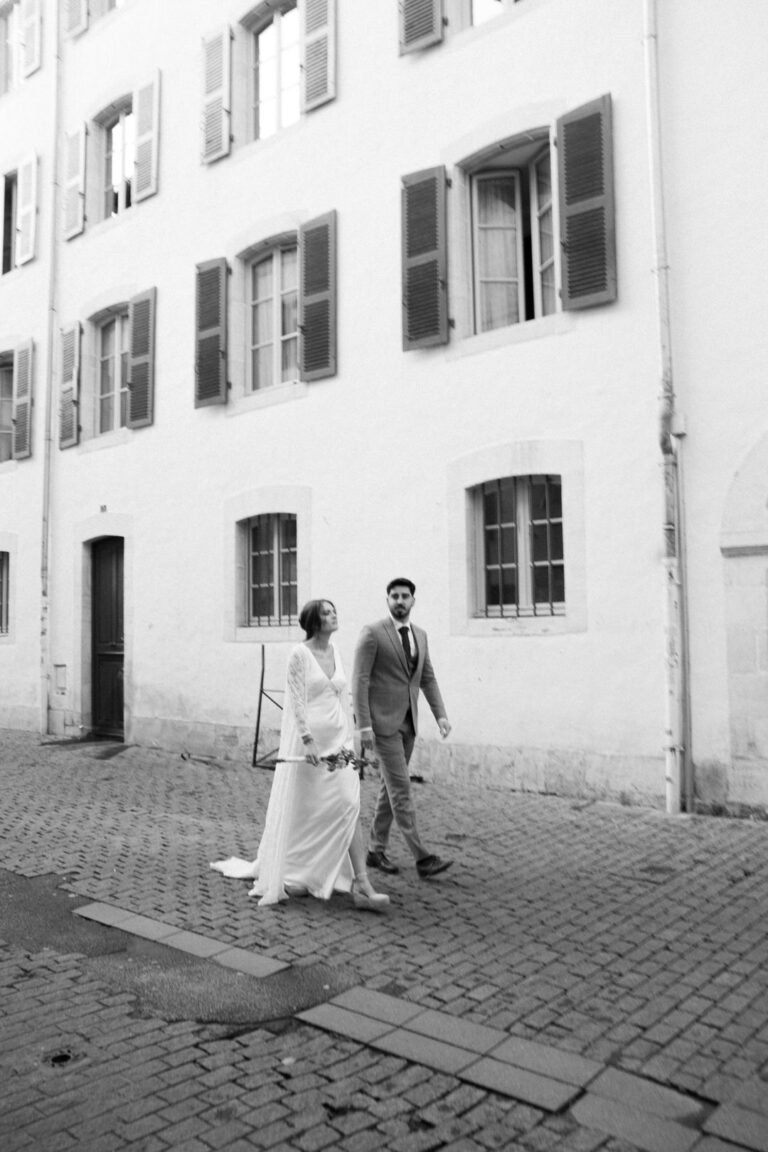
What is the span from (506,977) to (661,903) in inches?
56.1

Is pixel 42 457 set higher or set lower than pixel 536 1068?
higher

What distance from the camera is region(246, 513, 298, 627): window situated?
11.4m

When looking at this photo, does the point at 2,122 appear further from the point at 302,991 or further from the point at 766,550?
the point at 302,991

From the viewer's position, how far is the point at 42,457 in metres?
14.8

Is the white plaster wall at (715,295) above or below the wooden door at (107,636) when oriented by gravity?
above

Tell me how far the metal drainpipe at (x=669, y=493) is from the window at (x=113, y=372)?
25.7ft

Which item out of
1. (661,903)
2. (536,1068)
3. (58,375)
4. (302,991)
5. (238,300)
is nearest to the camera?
(536,1068)

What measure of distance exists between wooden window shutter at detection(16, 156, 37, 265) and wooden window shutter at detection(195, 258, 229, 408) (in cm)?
460

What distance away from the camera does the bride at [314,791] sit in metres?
5.42

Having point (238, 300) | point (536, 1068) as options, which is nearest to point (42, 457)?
point (238, 300)

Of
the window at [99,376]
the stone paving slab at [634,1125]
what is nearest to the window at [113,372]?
the window at [99,376]

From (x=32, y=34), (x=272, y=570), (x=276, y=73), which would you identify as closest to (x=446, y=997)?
(x=272, y=570)

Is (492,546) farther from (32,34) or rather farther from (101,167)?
(32,34)

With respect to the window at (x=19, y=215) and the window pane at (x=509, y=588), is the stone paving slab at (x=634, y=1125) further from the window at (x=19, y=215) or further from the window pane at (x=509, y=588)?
the window at (x=19, y=215)
